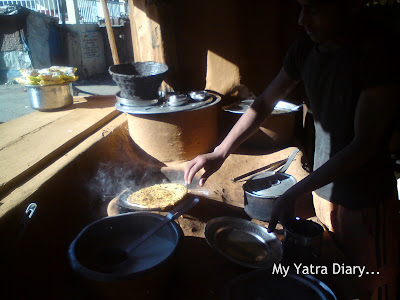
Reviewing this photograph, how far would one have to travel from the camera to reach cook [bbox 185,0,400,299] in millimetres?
1713

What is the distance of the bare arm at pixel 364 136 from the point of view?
5.41 ft

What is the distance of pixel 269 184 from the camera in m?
3.51

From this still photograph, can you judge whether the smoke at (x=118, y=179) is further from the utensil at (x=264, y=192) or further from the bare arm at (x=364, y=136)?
the bare arm at (x=364, y=136)

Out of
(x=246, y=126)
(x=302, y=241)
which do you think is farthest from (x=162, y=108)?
(x=302, y=241)

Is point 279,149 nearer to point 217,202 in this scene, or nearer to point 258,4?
point 217,202

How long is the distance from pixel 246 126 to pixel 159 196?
1382mm

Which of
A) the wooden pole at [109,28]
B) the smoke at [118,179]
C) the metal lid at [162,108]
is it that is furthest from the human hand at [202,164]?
the wooden pole at [109,28]

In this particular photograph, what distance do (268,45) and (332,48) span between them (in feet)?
12.5

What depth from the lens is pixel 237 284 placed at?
2.23 meters

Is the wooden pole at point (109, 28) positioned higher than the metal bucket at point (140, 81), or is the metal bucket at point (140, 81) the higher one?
the wooden pole at point (109, 28)

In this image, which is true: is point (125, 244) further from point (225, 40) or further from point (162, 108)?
point (225, 40)

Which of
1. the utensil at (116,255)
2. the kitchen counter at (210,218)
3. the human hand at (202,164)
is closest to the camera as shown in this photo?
the utensil at (116,255)

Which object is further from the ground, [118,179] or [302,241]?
[302,241]

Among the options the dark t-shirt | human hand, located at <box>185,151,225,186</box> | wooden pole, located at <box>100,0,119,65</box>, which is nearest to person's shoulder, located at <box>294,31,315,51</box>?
the dark t-shirt
